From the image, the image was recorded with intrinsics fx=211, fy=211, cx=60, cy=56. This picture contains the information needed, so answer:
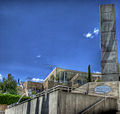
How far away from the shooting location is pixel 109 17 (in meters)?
30.0

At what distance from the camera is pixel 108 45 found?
28.9 meters

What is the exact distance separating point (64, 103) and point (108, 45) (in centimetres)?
1574

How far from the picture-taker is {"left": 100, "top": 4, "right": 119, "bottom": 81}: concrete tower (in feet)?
91.9

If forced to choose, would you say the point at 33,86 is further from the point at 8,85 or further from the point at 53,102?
the point at 53,102

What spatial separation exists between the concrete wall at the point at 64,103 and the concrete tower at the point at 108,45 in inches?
383

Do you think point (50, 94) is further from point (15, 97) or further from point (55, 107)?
point (15, 97)

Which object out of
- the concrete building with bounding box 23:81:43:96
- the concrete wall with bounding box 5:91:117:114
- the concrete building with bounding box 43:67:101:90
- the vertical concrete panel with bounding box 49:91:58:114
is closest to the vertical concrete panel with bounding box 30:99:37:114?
the concrete wall with bounding box 5:91:117:114

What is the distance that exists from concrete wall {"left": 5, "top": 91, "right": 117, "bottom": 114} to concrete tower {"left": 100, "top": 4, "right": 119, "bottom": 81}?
383 inches

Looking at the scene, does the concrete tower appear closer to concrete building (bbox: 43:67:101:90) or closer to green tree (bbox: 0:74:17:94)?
concrete building (bbox: 43:67:101:90)

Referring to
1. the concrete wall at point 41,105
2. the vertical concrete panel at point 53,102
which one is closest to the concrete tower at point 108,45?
the concrete wall at point 41,105

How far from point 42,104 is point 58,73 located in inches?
1377

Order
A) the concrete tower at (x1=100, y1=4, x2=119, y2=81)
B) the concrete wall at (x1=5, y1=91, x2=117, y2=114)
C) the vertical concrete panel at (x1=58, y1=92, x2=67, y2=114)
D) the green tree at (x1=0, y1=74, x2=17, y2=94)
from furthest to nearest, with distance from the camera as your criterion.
A: the green tree at (x1=0, y1=74, x2=17, y2=94)
the concrete tower at (x1=100, y1=4, x2=119, y2=81)
the concrete wall at (x1=5, y1=91, x2=117, y2=114)
the vertical concrete panel at (x1=58, y1=92, x2=67, y2=114)

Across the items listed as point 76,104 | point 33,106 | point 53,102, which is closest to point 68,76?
point 33,106

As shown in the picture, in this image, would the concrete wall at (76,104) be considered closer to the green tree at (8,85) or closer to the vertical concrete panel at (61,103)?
the vertical concrete panel at (61,103)
